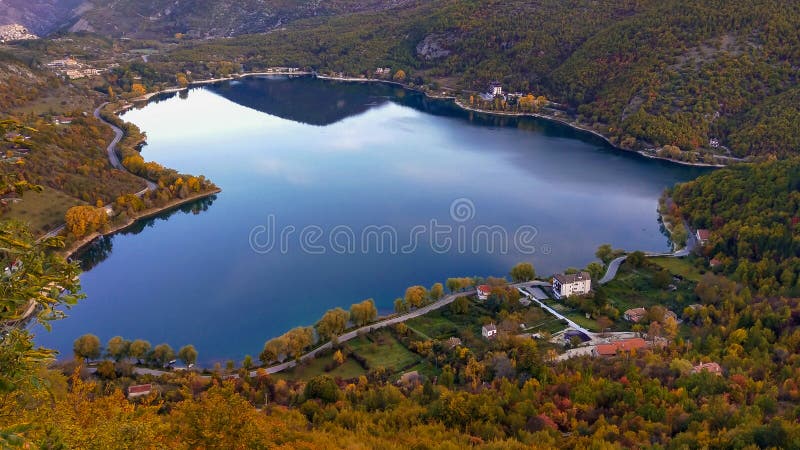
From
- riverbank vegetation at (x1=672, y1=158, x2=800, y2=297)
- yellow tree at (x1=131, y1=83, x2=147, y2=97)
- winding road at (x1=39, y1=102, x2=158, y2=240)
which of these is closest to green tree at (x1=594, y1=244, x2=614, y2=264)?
riverbank vegetation at (x1=672, y1=158, x2=800, y2=297)

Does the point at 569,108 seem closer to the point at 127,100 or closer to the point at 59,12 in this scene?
the point at 127,100

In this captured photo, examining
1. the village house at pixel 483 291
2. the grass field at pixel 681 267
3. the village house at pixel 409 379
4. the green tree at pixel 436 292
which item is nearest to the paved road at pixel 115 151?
the green tree at pixel 436 292

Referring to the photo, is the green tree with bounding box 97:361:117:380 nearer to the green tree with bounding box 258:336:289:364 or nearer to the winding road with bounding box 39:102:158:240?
the green tree with bounding box 258:336:289:364

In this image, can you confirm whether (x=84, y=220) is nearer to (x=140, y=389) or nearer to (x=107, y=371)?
(x=107, y=371)

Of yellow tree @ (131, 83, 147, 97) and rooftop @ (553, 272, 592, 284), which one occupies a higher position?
yellow tree @ (131, 83, 147, 97)

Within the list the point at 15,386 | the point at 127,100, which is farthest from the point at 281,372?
the point at 127,100

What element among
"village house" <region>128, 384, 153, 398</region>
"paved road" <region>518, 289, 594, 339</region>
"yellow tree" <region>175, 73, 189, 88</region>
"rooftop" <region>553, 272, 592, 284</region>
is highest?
"yellow tree" <region>175, 73, 189, 88</region>

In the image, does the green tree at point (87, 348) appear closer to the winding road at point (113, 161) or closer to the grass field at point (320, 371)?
the grass field at point (320, 371)

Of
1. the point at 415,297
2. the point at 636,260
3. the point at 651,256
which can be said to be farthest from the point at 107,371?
the point at 651,256
